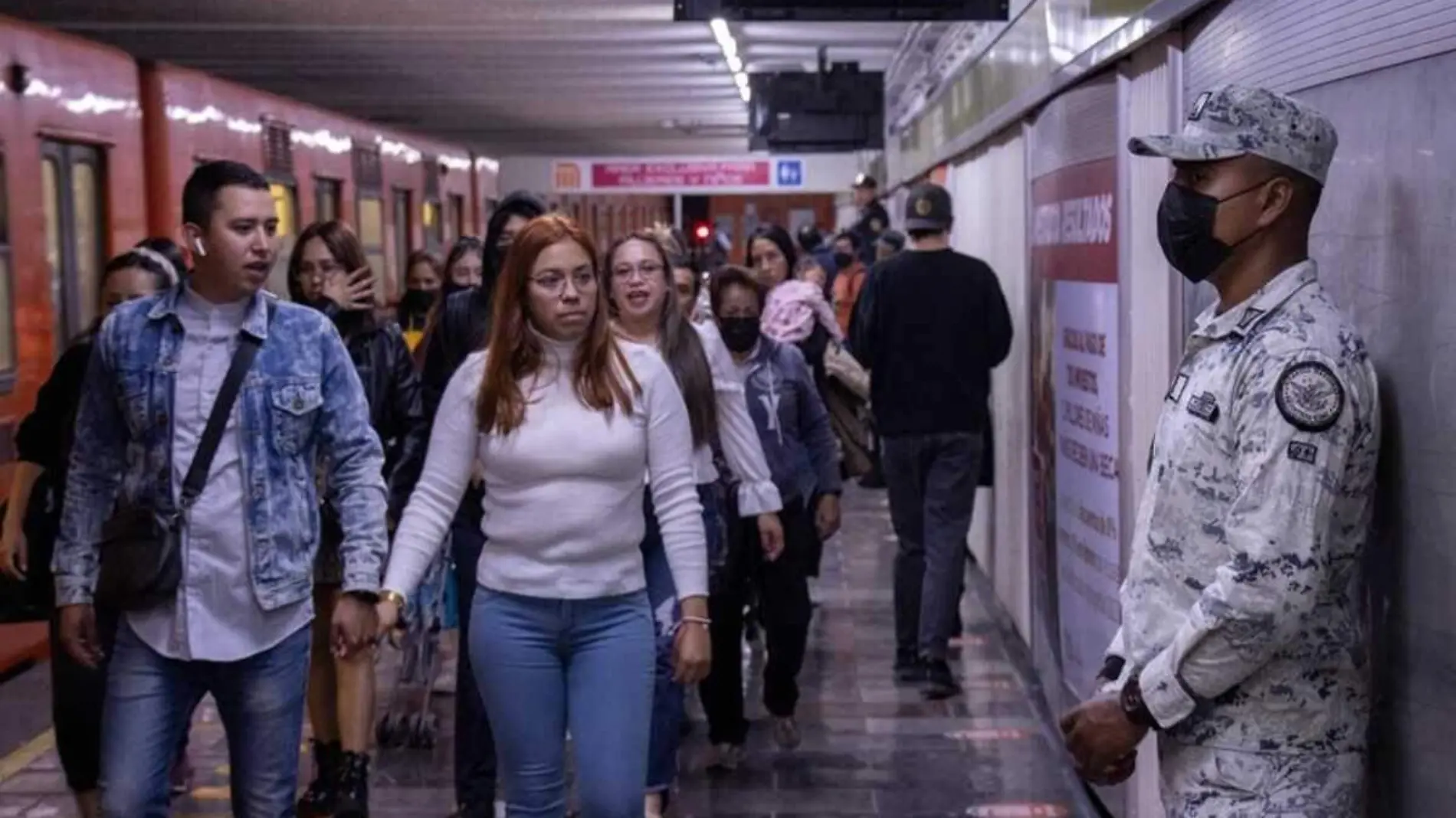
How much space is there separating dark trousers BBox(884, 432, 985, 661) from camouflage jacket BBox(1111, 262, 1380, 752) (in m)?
4.74

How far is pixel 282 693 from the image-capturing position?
4.18 m

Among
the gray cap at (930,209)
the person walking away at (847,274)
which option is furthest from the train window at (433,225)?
the gray cap at (930,209)

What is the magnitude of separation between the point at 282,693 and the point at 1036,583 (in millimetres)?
4282

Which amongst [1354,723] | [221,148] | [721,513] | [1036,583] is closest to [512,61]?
[221,148]

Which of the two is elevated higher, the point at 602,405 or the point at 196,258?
the point at 196,258

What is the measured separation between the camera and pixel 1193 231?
3.20 metres

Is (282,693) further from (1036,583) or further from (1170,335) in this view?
(1036,583)

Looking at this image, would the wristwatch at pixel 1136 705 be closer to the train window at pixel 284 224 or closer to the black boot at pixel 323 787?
the black boot at pixel 323 787

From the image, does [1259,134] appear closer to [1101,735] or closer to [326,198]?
[1101,735]

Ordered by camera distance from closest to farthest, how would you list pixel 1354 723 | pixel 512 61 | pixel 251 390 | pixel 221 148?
pixel 1354 723
pixel 251 390
pixel 221 148
pixel 512 61

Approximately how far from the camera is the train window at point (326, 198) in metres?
15.3

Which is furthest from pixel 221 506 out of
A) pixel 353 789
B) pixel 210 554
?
pixel 353 789

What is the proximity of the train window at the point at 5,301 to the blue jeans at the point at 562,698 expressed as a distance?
5.07 meters

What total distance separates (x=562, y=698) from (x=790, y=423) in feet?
8.95
